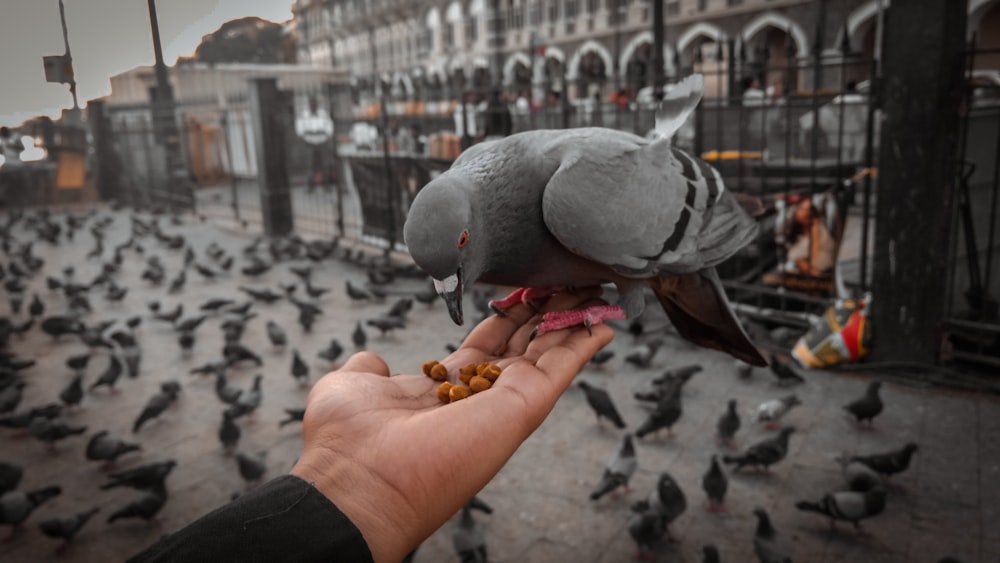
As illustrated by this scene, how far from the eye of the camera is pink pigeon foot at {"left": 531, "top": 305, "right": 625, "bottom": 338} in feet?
8.66

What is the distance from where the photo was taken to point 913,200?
5.45m

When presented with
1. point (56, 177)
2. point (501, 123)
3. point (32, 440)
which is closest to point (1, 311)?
point (32, 440)

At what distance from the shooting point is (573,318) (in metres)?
2.65

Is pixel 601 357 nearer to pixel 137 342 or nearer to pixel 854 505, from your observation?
pixel 854 505

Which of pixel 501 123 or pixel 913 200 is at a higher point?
pixel 501 123

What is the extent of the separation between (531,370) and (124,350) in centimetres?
636

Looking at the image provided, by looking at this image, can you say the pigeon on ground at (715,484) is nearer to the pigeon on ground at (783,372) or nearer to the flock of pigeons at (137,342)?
the pigeon on ground at (783,372)

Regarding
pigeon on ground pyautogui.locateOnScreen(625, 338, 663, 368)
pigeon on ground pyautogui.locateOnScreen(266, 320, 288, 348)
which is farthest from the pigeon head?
pigeon on ground pyautogui.locateOnScreen(266, 320, 288, 348)

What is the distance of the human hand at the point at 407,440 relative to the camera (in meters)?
1.72

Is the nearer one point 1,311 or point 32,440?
point 32,440

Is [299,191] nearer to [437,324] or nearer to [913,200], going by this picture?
[437,324]

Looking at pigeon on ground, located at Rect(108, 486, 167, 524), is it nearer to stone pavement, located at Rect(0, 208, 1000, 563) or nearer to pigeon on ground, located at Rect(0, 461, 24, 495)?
stone pavement, located at Rect(0, 208, 1000, 563)

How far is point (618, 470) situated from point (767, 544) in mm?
1002

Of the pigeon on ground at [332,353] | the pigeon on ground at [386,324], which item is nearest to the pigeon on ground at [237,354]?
the pigeon on ground at [332,353]
